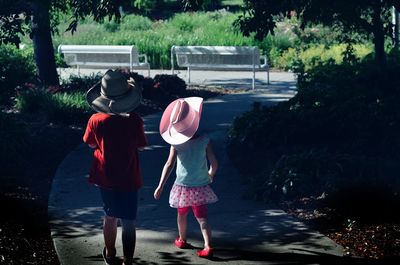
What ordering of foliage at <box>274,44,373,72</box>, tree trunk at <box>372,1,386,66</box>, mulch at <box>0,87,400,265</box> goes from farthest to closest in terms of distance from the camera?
foliage at <box>274,44,373,72</box>, tree trunk at <box>372,1,386,66</box>, mulch at <box>0,87,400,265</box>

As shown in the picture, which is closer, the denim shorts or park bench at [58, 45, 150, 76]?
the denim shorts

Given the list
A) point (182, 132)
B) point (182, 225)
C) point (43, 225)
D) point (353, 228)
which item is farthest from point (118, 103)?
point (353, 228)

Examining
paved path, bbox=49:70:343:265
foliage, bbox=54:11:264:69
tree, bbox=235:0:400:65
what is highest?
tree, bbox=235:0:400:65

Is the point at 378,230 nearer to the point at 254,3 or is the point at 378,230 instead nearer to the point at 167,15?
the point at 254,3

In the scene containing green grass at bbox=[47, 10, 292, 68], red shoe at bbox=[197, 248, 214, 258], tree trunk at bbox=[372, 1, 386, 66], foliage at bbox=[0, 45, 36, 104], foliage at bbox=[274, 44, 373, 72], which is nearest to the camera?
red shoe at bbox=[197, 248, 214, 258]

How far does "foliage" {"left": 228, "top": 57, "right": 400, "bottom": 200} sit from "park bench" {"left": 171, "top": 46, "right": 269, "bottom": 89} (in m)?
5.46

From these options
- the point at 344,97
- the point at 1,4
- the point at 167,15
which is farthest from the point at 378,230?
the point at 167,15

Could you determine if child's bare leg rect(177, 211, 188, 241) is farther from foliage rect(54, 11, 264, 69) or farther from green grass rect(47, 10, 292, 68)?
foliage rect(54, 11, 264, 69)

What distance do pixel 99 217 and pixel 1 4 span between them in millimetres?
4082

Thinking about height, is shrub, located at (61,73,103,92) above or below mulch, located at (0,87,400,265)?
above

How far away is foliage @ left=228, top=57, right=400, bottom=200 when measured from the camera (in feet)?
31.8

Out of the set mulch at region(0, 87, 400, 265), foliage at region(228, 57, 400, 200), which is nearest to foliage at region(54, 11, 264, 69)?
foliage at region(228, 57, 400, 200)

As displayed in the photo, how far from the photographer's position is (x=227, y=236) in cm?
834

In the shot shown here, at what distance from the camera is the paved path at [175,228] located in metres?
7.71
